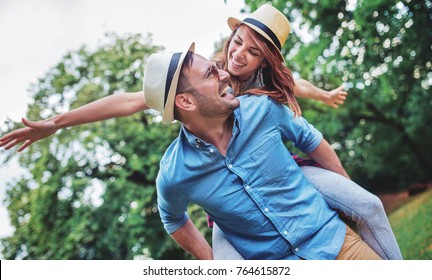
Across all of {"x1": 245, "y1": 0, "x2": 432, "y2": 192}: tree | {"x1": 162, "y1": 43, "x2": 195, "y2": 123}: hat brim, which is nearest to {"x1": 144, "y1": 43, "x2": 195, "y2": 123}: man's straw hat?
{"x1": 162, "y1": 43, "x2": 195, "y2": 123}: hat brim

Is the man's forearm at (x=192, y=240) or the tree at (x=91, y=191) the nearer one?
the man's forearm at (x=192, y=240)

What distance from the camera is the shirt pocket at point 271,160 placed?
1.55 m

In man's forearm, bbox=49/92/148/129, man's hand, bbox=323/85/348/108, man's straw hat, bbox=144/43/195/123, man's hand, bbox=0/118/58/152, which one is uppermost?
man's straw hat, bbox=144/43/195/123

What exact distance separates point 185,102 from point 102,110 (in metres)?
0.29

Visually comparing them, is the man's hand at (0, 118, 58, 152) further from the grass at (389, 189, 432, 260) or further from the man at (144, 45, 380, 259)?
the grass at (389, 189, 432, 260)

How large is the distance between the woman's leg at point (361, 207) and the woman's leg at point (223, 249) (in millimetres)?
390

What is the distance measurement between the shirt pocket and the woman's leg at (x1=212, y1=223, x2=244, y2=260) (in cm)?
30

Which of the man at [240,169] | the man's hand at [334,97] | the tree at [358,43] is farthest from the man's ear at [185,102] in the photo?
the tree at [358,43]

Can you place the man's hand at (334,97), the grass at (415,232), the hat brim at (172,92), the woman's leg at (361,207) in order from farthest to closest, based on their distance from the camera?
the grass at (415,232)
the man's hand at (334,97)
the woman's leg at (361,207)
the hat brim at (172,92)

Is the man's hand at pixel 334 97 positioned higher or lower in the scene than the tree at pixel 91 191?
higher

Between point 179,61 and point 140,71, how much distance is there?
5089mm

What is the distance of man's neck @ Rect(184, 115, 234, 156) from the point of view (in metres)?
1.60

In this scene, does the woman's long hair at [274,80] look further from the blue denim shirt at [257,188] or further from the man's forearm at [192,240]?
the man's forearm at [192,240]
